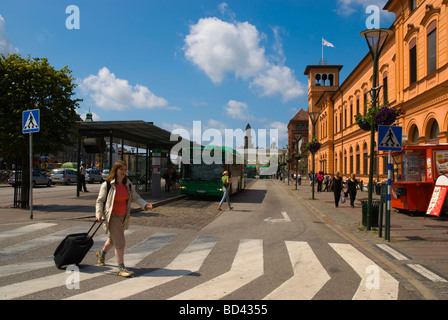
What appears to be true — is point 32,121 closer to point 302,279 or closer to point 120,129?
point 120,129

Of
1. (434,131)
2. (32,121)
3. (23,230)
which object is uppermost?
(434,131)

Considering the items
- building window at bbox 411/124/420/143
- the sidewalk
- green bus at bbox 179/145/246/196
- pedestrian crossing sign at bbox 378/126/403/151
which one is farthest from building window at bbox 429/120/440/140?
pedestrian crossing sign at bbox 378/126/403/151

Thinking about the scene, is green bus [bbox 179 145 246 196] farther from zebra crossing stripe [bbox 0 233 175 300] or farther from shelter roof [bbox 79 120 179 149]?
zebra crossing stripe [bbox 0 233 175 300]

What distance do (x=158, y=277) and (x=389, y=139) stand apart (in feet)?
23.1

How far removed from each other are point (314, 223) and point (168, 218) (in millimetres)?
5145

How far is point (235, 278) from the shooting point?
5.47 metres

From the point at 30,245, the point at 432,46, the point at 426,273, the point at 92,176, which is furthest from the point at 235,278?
the point at 92,176

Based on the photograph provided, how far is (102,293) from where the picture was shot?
15.1ft

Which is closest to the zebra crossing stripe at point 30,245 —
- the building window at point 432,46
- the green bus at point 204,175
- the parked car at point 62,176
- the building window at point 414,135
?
the green bus at point 204,175

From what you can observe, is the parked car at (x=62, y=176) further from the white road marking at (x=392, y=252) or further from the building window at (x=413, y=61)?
the white road marking at (x=392, y=252)

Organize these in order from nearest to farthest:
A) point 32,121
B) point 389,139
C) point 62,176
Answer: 1. point 389,139
2. point 32,121
3. point 62,176

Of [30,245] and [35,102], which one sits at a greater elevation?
[35,102]

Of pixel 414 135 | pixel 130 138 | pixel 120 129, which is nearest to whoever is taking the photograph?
pixel 120 129

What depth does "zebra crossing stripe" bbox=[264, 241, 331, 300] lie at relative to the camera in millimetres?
4736
